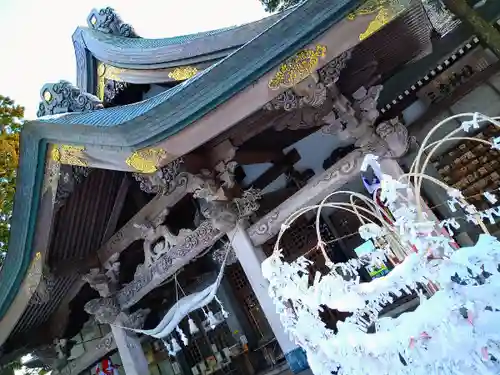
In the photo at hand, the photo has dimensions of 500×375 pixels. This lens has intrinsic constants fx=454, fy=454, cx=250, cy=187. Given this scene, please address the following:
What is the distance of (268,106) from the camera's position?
5113 millimetres

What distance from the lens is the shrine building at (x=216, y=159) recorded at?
5008mm

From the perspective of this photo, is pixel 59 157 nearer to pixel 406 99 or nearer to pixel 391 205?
pixel 391 205

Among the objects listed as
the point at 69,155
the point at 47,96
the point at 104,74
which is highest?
the point at 104,74

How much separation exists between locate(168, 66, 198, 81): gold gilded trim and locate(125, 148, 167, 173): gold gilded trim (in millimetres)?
2151

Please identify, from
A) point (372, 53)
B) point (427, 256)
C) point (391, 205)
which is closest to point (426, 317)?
point (427, 256)

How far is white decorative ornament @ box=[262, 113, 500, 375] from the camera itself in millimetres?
2828

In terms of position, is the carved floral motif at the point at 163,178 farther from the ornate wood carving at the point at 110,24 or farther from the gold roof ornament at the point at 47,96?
the ornate wood carving at the point at 110,24

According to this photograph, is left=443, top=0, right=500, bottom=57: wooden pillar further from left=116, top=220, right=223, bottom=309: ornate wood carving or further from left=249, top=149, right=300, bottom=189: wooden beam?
left=116, top=220, right=223, bottom=309: ornate wood carving

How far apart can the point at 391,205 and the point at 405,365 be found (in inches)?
44.6

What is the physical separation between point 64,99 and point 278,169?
3.99 meters

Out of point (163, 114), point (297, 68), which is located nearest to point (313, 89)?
point (297, 68)

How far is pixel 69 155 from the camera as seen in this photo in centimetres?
591

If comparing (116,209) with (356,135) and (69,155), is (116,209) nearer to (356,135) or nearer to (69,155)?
(69,155)

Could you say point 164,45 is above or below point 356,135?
above
